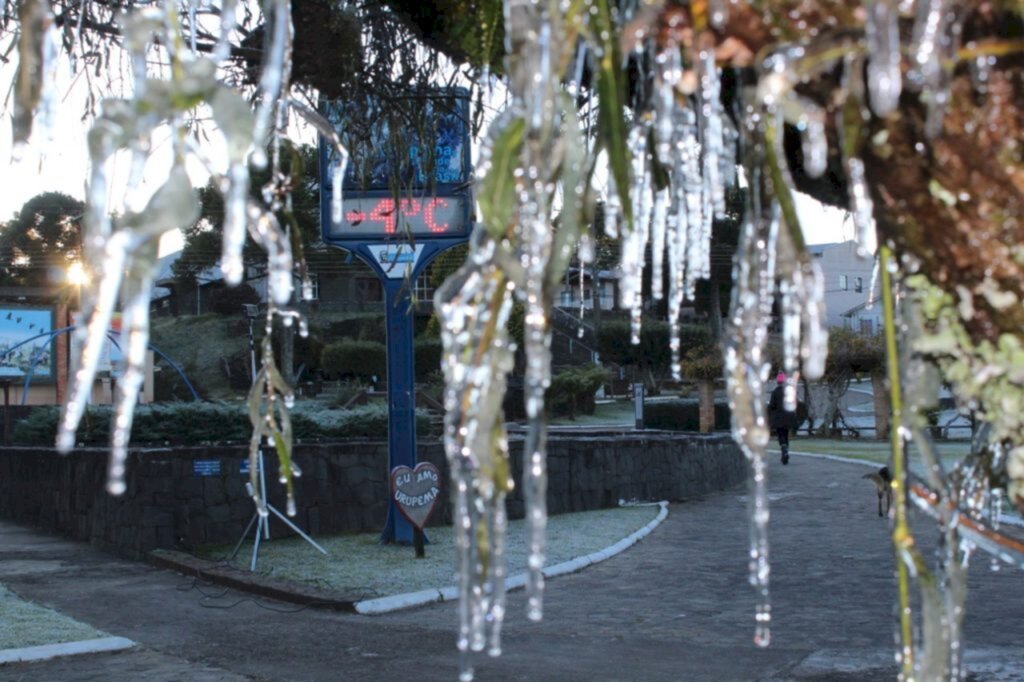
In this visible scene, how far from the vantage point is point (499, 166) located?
1.61 m

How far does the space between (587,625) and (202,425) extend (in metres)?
8.46

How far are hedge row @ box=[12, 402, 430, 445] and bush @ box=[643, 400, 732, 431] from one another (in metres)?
20.4

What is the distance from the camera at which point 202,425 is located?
16.0 m

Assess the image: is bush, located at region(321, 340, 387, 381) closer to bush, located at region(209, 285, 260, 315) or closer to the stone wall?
bush, located at region(209, 285, 260, 315)

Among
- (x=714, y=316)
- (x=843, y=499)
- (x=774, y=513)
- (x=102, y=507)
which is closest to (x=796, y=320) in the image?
(x=102, y=507)

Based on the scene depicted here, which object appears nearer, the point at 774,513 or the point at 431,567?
the point at 431,567

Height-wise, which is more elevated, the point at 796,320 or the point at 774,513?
the point at 796,320

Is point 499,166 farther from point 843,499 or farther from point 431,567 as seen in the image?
point 843,499

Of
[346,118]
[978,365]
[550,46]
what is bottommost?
[978,365]

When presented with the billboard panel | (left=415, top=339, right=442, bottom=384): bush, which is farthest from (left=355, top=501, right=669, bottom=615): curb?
(left=415, top=339, right=442, bottom=384): bush

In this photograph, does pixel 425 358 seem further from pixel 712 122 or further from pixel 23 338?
pixel 712 122

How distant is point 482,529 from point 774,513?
51.3 ft

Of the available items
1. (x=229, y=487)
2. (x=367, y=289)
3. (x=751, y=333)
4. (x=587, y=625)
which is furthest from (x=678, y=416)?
(x=751, y=333)

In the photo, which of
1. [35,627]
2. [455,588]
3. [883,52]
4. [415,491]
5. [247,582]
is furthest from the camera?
[415,491]
